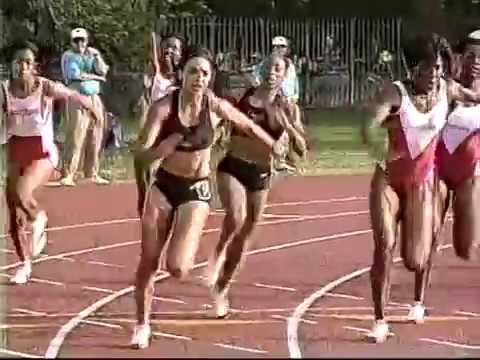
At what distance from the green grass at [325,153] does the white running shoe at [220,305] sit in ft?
23.9

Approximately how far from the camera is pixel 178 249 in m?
7.98

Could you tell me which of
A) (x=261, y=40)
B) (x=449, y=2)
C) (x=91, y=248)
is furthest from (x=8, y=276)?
(x=449, y=2)

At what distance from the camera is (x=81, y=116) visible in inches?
730

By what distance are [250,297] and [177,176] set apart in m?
2.26

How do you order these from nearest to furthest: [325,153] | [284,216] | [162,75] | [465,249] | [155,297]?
[465,249], [155,297], [162,75], [284,216], [325,153]

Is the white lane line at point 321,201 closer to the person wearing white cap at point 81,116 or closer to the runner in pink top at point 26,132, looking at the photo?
the person wearing white cap at point 81,116

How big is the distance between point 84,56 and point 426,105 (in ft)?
34.8

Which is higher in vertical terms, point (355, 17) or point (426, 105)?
point (426, 105)

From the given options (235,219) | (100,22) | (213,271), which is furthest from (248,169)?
(100,22)

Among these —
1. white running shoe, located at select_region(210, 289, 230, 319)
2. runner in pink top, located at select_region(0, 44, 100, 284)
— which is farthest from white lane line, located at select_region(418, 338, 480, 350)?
runner in pink top, located at select_region(0, 44, 100, 284)

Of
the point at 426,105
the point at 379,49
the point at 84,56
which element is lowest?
the point at 379,49

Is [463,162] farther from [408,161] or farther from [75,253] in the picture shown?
[75,253]

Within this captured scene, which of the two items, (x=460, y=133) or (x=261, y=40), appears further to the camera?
(x=261, y=40)

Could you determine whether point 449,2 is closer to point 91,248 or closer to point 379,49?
point 379,49
